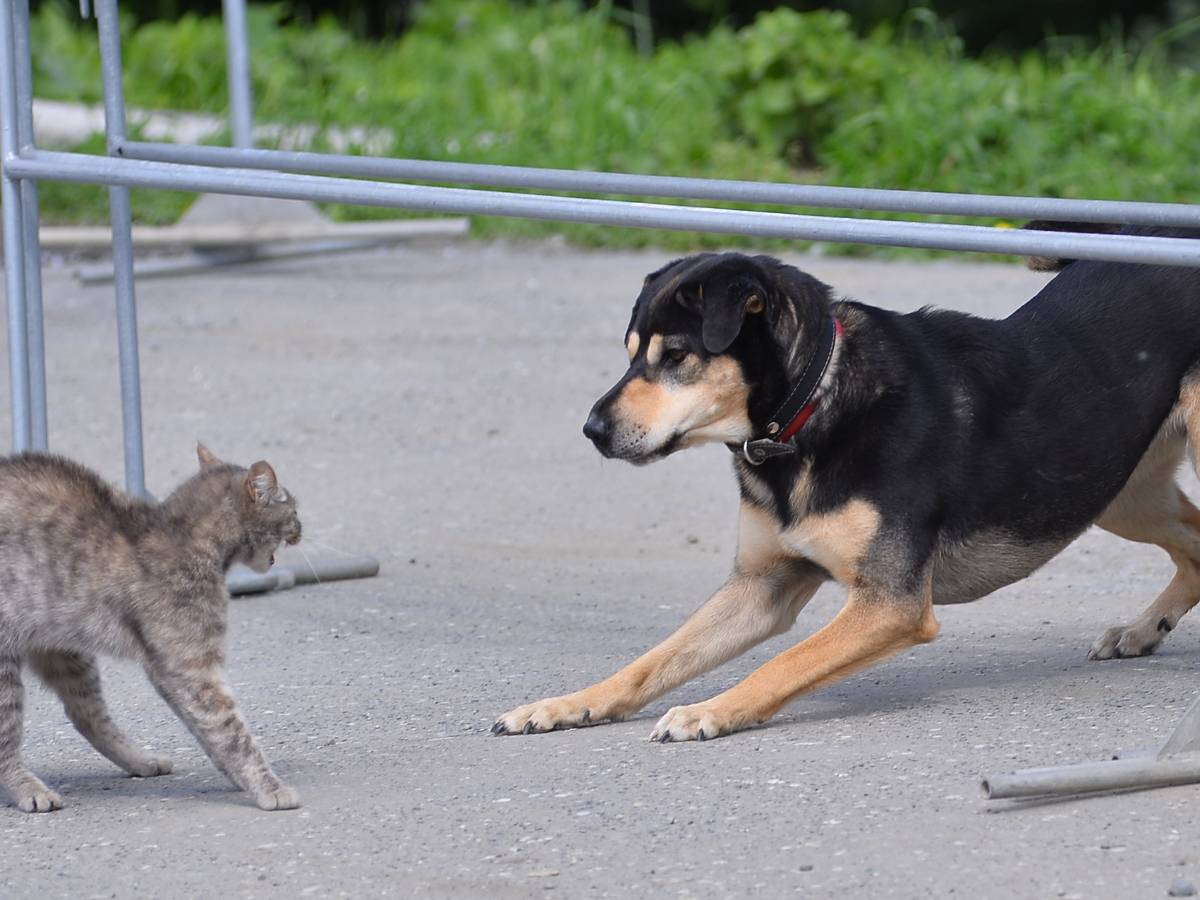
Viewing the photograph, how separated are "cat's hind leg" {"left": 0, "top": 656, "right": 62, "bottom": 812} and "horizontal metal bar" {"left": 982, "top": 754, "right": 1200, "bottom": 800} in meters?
1.94

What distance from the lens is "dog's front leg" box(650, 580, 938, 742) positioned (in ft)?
13.8

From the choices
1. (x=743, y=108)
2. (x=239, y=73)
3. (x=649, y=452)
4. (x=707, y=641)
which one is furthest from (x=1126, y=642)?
(x=743, y=108)

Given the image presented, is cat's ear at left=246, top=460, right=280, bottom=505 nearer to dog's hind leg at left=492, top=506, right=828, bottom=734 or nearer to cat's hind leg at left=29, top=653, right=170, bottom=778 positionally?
cat's hind leg at left=29, top=653, right=170, bottom=778

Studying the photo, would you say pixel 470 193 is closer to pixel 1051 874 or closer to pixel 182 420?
pixel 1051 874

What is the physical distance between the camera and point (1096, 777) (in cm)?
354

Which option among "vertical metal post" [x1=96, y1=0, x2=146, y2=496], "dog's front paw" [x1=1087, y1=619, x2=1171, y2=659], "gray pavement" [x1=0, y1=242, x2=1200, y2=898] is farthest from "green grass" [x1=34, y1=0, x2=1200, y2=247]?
"dog's front paw" [x1=1087, y1=619, x2=1171, y2=659]

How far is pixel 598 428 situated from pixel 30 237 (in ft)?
6.27

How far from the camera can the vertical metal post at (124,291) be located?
543cm

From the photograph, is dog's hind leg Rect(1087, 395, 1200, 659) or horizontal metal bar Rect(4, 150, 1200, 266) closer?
horizontal metal bar Rect(4, 150, 1200, 266)

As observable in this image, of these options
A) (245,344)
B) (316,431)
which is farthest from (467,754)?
(245,344)

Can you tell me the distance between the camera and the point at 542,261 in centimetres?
1064

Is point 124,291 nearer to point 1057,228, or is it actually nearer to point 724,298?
point 724,298

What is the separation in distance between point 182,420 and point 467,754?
3934mm

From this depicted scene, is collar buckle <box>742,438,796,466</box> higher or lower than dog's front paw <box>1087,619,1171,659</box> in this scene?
higher
